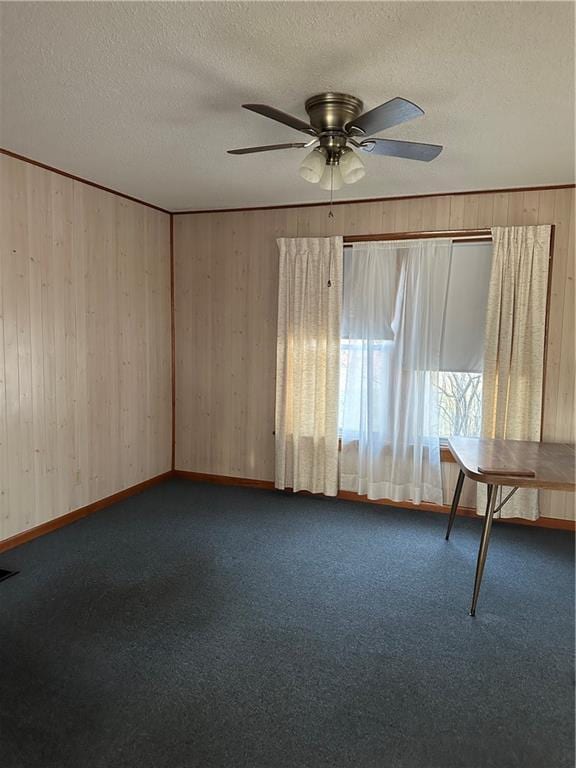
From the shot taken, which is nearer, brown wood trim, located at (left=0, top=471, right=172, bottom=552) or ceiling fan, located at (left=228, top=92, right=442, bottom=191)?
ceiling fan, located at (left=228, top=92, right=442, bottom=191)

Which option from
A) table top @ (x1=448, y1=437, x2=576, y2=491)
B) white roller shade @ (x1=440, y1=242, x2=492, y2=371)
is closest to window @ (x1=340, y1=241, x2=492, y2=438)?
white roller shade @ (x1=440, y1=242, x2=492, y2=371)

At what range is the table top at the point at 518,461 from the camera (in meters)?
→ 2.49

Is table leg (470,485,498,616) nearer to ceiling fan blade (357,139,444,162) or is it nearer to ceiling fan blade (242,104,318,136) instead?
ceiling fan blade (357,139,444,162)

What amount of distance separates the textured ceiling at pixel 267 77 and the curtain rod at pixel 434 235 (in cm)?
55

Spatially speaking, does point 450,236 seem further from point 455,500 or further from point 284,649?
point 284,649

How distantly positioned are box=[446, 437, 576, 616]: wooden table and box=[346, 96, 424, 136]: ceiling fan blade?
5.38ft

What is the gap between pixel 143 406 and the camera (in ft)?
14.9

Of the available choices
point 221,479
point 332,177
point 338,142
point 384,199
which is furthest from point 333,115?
point 221,479

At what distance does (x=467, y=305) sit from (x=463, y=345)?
313 millimetres

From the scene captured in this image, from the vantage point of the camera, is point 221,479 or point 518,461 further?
point 221,479

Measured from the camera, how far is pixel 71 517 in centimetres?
375

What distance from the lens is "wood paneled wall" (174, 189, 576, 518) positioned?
4.04 m

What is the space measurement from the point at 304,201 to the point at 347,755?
374cm

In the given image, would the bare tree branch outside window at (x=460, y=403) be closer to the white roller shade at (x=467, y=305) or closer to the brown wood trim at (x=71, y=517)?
the white roller shade at (x=467, y=305)
